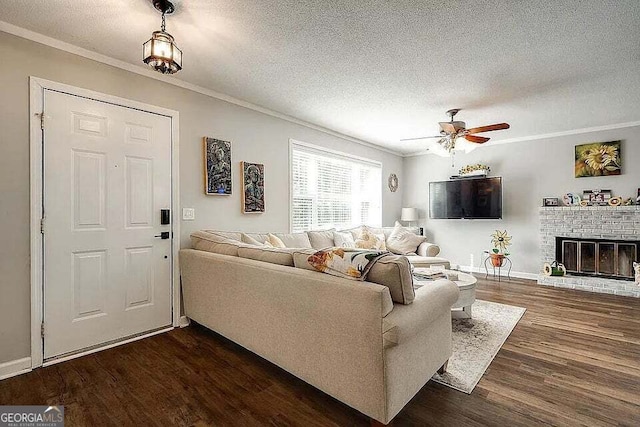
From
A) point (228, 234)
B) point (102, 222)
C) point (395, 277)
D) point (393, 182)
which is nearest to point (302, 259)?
point (395, 277)

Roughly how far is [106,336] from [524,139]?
6.40 m

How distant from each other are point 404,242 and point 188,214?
3.37 metres

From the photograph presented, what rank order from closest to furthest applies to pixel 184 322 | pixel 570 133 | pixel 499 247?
pixel 184 322
pixel 570 133
pixel 499 247

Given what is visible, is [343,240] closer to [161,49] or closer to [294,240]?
[294,240]

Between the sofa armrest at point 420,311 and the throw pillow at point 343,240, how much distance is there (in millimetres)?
2343

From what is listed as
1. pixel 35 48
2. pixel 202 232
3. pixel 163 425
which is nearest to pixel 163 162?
pixel 202 232

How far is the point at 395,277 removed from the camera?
1.61m

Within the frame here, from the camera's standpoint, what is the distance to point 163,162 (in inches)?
116

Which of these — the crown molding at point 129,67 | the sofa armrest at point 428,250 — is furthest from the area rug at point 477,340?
the crown molding at point 129,67

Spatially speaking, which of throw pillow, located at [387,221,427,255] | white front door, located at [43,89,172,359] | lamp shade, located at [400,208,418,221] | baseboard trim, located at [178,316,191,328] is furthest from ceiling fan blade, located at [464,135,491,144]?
baseboard trim, located at [178,316,191,328]

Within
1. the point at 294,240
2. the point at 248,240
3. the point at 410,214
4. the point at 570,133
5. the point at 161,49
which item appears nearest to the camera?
the point at 161,49

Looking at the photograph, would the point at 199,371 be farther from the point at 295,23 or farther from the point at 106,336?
the point at 295,23

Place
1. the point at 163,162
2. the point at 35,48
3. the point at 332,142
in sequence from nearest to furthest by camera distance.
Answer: the point at 35,48 < the point at 163,162 < the point at 332,142

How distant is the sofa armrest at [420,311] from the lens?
145 centimetres
